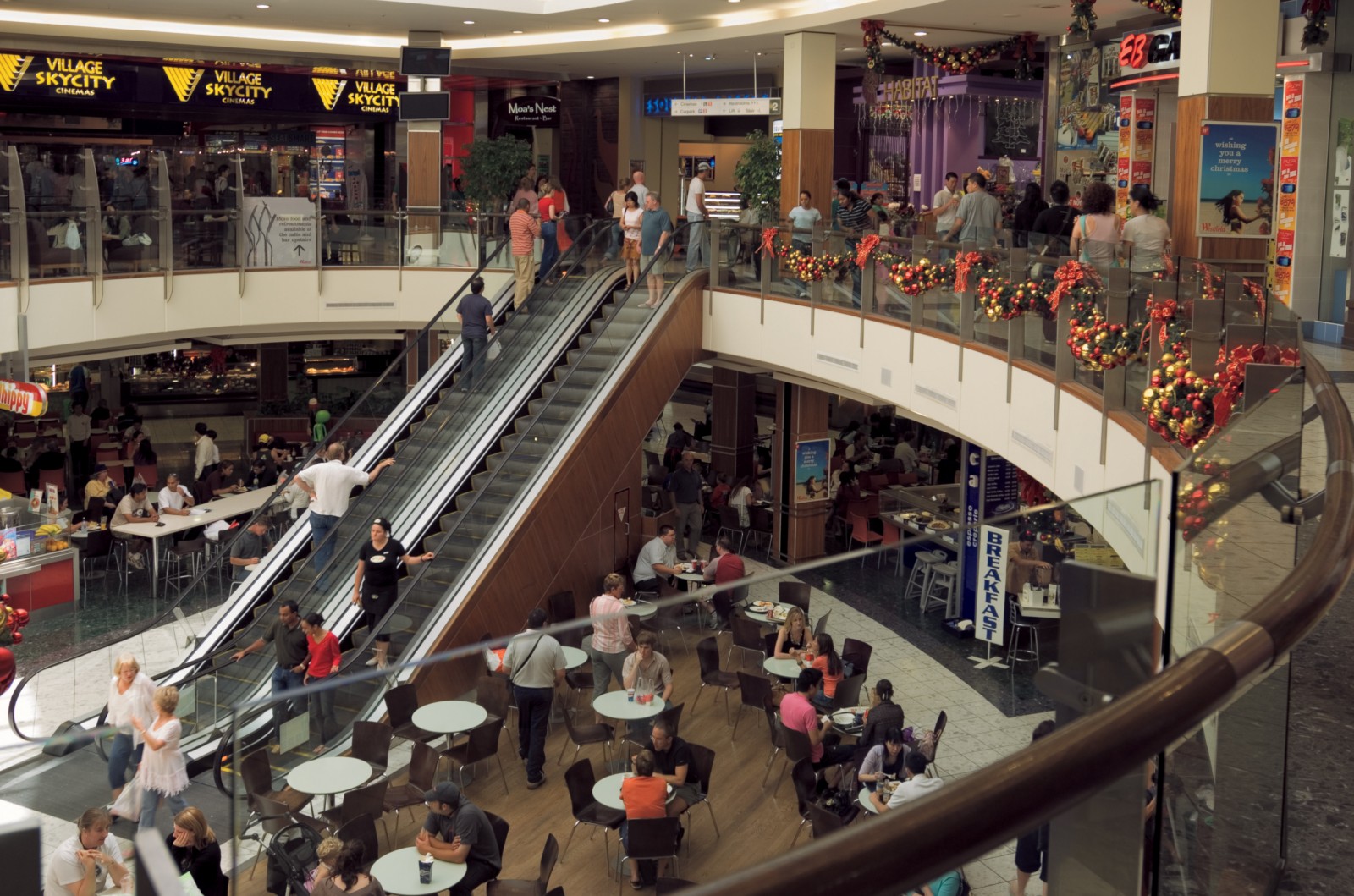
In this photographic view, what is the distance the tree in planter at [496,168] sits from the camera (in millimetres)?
22203

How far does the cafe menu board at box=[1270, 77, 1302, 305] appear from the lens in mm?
14250

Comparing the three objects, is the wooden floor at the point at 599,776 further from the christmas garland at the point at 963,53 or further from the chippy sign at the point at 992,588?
the christmas garland at the point at 963,53

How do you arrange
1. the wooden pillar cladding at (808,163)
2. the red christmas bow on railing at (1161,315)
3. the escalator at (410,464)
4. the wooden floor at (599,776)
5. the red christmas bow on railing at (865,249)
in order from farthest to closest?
the wooden pillar cladding at (808,163) → the red christmas bow on railing at (865,249) → the escalator at (410,464) → the red christmas bow on railing at (1161,315) → the wooden floor at (599,776)

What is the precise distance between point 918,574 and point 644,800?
1226mm

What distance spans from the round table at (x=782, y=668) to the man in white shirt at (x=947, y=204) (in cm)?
1225

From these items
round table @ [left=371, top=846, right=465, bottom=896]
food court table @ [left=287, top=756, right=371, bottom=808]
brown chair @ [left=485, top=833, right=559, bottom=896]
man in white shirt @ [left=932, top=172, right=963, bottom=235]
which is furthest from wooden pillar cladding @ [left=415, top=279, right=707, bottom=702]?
food court table @ [left=287, top=756, right=371, bottom=808]

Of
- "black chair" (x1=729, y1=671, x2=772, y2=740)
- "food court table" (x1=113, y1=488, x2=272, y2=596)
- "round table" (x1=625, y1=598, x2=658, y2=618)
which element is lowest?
"food court table" (x1=113, y1=488, x2=272, y2=596)

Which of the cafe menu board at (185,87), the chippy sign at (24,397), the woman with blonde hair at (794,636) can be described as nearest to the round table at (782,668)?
the woman with blonde hair at (794,636)

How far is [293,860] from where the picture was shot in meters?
2.36

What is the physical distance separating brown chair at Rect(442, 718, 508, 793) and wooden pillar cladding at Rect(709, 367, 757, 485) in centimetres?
1752

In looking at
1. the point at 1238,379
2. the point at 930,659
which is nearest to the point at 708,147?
the point at 1238,379

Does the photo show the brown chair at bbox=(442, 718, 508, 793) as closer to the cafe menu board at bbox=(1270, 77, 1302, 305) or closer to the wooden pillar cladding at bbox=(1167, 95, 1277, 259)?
the wooden pillar cladding at bbox=(1167, 95, 1277, 259)

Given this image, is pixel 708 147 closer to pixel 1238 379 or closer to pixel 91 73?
pixel 91 73

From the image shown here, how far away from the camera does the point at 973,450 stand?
1590 cm
